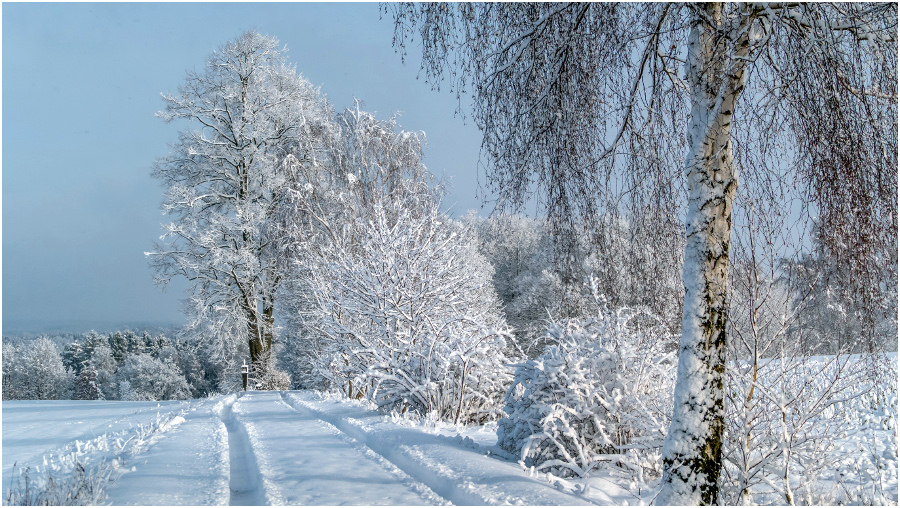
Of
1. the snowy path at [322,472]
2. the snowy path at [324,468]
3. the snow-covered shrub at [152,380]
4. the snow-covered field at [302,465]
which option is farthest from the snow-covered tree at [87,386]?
the snowy path at [322,472]

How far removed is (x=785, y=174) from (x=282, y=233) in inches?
496

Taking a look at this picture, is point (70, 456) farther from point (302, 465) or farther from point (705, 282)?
point (705, 282)

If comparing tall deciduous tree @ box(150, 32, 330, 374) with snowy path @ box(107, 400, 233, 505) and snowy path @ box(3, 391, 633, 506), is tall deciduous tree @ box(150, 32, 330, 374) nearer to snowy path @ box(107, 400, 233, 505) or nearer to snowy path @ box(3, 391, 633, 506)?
snowy path @ box(3, 391, 633, 506)

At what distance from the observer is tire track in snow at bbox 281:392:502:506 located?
3785 millimetres

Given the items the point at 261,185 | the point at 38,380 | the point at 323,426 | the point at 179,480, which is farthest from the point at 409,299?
the point at 38,380

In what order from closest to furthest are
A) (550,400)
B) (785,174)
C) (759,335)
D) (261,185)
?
(785,174) < (759,335) < (550,400) < (261,185)

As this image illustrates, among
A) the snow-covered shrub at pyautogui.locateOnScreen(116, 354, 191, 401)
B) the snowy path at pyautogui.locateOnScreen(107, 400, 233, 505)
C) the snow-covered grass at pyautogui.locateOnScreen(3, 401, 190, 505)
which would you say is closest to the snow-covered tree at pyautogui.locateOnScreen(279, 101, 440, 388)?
the snow-covered grass at pyautogui.locateOnScreen(3, 401, 190, 505)

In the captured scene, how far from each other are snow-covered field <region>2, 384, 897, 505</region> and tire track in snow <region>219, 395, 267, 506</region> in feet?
0.04

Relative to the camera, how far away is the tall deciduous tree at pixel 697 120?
2980mm

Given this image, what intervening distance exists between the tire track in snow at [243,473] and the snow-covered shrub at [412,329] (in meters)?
1.80

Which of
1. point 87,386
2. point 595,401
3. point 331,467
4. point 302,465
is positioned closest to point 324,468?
point 331,467

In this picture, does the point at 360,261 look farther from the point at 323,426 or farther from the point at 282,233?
the point at 282,233

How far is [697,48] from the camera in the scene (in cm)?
338

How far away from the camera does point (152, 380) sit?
1522 inches
